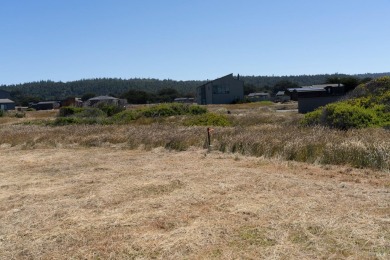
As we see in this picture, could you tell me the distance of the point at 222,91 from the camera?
8250 cm

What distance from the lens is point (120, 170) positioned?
11.5 metres

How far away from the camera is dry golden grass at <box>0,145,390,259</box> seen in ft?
17.8

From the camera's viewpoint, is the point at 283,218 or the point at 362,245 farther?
the point at 283,218

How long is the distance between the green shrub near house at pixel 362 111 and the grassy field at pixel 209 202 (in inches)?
162

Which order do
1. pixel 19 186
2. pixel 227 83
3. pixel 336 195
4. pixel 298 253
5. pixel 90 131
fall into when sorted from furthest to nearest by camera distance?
pixel 227 83
pixel 90 131
pixel 19 186
pixel 336 195
pixel 298 253

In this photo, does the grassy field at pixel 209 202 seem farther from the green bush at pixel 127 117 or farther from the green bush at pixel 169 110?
the green bush at pixel 169 110

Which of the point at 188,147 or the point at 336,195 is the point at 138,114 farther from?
→ the point at 336,195

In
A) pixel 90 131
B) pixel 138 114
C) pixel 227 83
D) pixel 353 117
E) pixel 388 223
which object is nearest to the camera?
pixel 388 223

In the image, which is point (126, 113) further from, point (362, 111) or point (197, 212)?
point (197, 212)

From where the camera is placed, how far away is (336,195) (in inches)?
308

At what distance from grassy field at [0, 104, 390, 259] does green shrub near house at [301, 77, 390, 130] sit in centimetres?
411

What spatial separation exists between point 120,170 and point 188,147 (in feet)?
13.9

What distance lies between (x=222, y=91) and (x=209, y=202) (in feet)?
248

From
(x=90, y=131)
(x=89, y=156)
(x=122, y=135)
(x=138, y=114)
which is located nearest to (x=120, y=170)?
(x=89, y=156)
